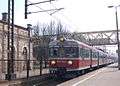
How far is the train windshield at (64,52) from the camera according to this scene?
2405 centimetres

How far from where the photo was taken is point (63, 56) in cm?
2392

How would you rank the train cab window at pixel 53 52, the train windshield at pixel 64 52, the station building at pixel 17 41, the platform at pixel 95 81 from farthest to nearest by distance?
the station building at pixel 17 41 → the train cab window at pixel 53 52 → the train windshield at pixel 64 52 → the platform at pixel 95 81

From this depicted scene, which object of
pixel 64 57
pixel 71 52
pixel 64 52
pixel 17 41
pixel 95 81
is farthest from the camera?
pixel 17 41

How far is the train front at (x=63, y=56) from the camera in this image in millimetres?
23516

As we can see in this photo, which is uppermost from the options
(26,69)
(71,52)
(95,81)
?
(71,52)

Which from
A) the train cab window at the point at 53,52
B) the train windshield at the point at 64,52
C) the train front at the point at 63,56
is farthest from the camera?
the train cab window at the point at 53,52

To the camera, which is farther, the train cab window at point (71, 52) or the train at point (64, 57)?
the train cab window at point (71, 52)

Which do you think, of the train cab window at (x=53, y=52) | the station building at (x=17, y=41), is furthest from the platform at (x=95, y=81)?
the station building at (x=17, y=41)

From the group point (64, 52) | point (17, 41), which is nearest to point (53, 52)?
point (64, 52)

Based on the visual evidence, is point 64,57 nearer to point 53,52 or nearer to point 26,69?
point 53,52

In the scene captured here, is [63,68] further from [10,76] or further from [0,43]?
[0,43]

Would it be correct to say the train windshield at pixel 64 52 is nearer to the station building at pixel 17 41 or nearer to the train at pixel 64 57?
the train at pixel 64 57

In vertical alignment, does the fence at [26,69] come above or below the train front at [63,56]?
below

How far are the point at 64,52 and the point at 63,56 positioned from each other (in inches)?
14.5
